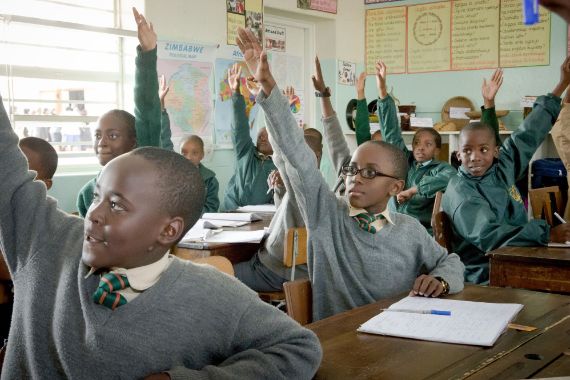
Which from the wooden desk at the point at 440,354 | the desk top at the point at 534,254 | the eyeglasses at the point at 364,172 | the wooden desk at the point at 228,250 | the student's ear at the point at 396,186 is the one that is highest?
the eyeglasses at the point at 364,172

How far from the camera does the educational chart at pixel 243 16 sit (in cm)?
583

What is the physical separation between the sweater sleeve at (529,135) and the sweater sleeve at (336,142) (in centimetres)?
90

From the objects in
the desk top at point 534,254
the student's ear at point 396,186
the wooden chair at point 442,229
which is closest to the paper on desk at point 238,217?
the wooden chair at point 442,229

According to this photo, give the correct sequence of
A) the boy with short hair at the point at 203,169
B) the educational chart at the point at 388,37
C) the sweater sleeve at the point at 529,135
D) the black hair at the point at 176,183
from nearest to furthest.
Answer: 1. the black hair at the point at 176,183
2. the sweater sleeve at the point at 529,135
3. the boy with short hair at the point at 203,169
4. the educational chart at the point at 388,37

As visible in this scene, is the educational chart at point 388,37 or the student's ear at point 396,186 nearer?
the student's ear at point 396,186

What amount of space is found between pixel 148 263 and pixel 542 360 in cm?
82

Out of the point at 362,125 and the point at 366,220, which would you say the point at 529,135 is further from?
the point at 366,220

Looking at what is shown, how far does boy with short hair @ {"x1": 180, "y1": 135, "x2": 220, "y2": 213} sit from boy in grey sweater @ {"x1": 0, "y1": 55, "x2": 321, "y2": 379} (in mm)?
3233

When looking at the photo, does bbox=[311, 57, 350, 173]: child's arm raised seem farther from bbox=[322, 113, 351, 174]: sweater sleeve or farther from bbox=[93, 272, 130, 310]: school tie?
bbox=[93, 272, 130, 310]: school tie

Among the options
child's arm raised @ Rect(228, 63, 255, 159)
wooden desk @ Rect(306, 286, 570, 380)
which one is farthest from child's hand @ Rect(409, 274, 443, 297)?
child's arm raised @ Rect(228, 63, 255, 159)

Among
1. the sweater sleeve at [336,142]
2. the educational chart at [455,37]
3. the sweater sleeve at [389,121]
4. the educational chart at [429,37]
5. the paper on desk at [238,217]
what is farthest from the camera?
the educational chart at [429,37]

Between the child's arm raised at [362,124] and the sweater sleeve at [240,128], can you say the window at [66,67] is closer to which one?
the sweater sleeve at [240,128]

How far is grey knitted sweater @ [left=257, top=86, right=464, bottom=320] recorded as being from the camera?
6.90 ft

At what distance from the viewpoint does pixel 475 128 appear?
3.40 meters
